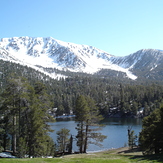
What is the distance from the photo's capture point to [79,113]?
37.8 m

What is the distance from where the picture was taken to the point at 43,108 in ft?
119

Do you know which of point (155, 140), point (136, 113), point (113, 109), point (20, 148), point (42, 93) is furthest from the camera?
point (113, 109)

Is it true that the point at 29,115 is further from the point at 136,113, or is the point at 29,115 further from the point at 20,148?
the point at 136,113

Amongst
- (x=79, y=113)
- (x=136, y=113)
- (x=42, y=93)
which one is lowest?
(x=136, y=113)

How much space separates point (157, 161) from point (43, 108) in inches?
867

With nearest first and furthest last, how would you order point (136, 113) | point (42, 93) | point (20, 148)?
point (20, 148) → point (42, 93) → point (136, 113)

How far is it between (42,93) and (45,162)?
19.1 metres

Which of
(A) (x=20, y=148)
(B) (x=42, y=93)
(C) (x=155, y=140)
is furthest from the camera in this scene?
(B) (x=42, y=93)

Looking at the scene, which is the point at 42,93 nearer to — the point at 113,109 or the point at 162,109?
the point at 162,109

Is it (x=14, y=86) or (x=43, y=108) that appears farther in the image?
(x=43, y=108)

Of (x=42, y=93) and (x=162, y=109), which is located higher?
(x=42, y=93)

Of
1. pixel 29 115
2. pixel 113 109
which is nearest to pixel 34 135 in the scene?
pixel 29 115

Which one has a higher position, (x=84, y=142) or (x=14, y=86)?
(x=14, y=86)

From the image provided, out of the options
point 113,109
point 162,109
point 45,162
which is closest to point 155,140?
point 162,109
